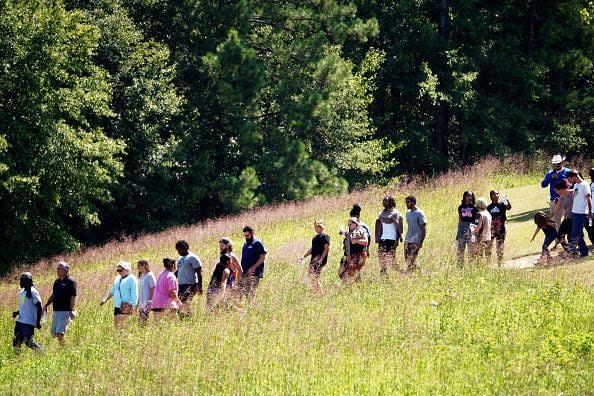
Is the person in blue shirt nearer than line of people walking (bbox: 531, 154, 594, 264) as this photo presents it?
Yes

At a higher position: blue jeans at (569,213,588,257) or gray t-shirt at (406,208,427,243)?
gray t-shirt at (406,208,427,243)

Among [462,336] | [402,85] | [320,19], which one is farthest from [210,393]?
[402,85]

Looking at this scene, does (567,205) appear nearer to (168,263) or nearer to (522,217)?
(522,217)

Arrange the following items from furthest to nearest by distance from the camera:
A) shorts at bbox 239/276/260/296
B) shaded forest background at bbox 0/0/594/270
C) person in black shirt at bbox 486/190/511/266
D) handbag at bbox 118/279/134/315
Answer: shaded forest background at bbox 0/0/594/270 < person in black shirt at bbox 486/190/511/266 < shorts at bbox 239/276/260/296 < handbag at bbox 118/279/134/315

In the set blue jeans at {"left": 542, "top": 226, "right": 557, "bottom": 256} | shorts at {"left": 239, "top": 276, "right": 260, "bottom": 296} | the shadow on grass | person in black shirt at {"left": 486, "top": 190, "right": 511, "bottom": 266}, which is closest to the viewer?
shorts at {"left": 239, "top": 276, "right": 260, "bottom": 296}

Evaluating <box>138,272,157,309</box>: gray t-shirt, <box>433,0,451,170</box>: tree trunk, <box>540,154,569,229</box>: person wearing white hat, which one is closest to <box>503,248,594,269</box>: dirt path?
<box>540,154,569,229</box>: person wearing white hat

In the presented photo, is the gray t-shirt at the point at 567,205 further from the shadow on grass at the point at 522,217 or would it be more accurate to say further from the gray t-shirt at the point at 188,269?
→ the gray t-shirt at the point at 188,269

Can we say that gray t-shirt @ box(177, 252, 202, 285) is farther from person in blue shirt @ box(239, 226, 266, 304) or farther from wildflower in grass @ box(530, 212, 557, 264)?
wildflower in grass @ box(530, 212, 557, 264)

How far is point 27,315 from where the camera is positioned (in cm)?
1838

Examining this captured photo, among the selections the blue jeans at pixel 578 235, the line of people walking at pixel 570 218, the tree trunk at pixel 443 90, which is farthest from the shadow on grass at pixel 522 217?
the tree trunk at pixel 443 90

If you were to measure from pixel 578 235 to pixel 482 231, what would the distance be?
1708 mm

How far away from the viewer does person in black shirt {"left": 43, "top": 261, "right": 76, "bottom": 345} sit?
18.3m

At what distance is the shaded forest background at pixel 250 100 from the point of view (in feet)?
114

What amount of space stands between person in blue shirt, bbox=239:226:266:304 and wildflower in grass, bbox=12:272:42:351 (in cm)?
338
